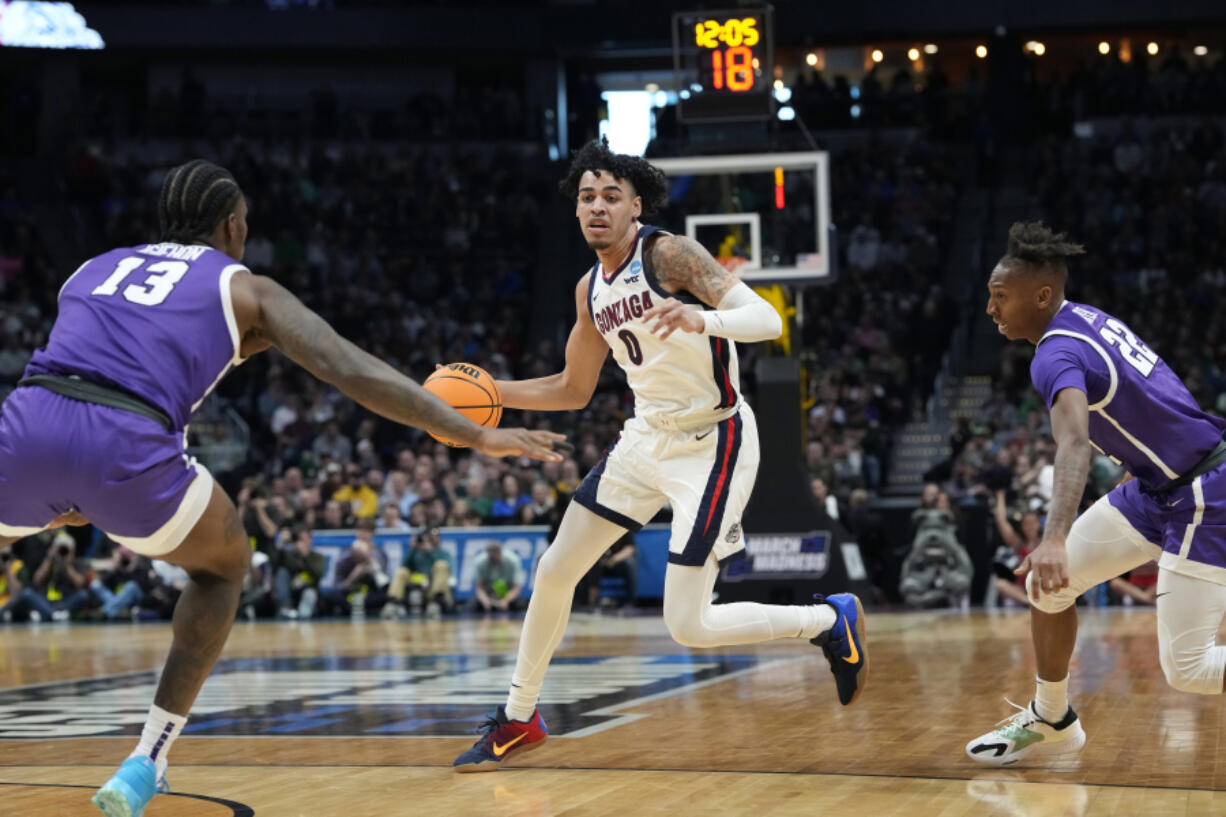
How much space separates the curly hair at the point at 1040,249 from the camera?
15.9 ft

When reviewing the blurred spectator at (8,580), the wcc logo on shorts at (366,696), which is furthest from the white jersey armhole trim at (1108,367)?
the blurred spectator at (8,580)

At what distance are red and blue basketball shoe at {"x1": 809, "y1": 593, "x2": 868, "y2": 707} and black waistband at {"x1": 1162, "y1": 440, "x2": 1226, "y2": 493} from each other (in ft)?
4.62

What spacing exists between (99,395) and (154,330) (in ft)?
0.75

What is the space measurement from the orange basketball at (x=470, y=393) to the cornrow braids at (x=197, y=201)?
4.10 ft

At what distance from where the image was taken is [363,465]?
60.5 ft

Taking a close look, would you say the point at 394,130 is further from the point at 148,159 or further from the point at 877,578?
the point at 877,578

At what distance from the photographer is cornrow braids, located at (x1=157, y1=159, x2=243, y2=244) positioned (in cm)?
416

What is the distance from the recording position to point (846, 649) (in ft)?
18.5

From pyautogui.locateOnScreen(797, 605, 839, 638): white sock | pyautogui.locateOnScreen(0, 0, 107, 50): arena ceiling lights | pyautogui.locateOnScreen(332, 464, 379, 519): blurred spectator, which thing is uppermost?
pyautogui.locateOnScreen(0, 0, 107, 50): arena ceiling lights

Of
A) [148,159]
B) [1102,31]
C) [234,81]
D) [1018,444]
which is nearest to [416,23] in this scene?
[234,81]

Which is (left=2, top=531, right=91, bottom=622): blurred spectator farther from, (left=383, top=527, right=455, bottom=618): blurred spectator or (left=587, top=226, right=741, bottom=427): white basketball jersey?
(left=587, top=226, right=741, bottom=427): white basketball jersey

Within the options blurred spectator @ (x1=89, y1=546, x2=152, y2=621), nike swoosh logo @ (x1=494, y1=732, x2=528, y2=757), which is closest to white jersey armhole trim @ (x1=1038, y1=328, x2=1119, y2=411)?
nike swoosh logo @ (x1=494, y1=732, x2=528, y2=757)

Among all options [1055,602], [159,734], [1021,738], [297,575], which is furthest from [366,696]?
[297,575]

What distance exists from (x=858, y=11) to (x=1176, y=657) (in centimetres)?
2233
